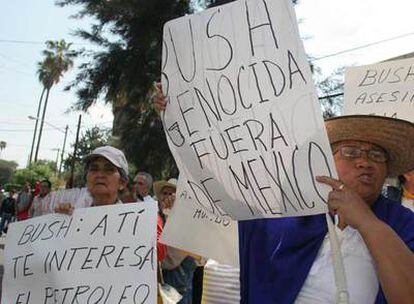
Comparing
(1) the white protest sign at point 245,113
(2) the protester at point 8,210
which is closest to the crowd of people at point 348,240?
(1) the white protest sign at point 245,113

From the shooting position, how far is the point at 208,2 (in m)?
13.1

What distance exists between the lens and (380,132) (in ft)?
7.48

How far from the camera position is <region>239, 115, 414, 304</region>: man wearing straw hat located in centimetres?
179

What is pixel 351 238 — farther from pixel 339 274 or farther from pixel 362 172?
pixel 339 274

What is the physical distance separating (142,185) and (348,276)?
4596 mm

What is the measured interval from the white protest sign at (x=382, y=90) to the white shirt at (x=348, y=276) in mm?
2110

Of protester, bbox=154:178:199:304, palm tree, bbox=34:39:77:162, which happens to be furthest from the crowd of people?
palm tree, bbox=34:39:77:162

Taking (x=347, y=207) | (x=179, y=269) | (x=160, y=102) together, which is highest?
(x=160, y=102)

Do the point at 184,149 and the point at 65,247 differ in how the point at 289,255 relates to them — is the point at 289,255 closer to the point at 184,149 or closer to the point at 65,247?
the point at 184,149

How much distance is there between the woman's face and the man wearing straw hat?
3.02 feet

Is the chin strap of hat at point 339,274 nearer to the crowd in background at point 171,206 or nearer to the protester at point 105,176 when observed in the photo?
the crowd in background at point 171,206

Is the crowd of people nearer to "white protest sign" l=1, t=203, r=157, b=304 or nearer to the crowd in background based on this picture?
the crowd in background

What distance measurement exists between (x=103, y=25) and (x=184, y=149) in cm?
1205

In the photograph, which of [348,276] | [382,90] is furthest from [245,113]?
[382,90]
